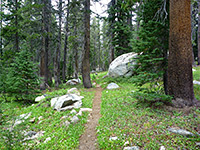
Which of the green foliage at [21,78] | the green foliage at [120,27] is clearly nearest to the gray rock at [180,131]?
the green foliage at [21,78]

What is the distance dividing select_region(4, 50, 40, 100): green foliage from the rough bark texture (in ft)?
27.5

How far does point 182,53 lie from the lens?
4172 mm

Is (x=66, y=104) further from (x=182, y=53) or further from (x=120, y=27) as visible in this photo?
(x=120, y=27)

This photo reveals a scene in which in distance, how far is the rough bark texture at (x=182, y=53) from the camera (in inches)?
162

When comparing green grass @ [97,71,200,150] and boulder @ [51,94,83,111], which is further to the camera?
boulder @ [51,94,83,111]

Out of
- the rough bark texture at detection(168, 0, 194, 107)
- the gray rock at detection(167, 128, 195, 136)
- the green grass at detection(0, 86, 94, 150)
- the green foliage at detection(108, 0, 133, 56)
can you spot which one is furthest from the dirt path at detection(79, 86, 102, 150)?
the green foliage at detection(108, 0, 133, 56)

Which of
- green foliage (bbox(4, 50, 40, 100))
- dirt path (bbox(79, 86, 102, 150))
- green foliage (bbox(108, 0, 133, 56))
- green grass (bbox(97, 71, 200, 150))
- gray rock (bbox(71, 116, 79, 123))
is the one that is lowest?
dirt path (bbox(79, 86, 102, 150))

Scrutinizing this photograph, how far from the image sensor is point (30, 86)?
340 inches

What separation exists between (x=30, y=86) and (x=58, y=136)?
20.4 ft

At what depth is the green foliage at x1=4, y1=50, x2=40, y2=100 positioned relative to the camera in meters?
7.98

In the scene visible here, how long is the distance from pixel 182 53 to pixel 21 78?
887 cm

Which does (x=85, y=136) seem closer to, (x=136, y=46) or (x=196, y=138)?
(x=196, y=138)

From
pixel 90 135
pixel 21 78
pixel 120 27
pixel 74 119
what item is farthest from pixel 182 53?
pixel 120 27

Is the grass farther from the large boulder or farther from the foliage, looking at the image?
the large boulder
